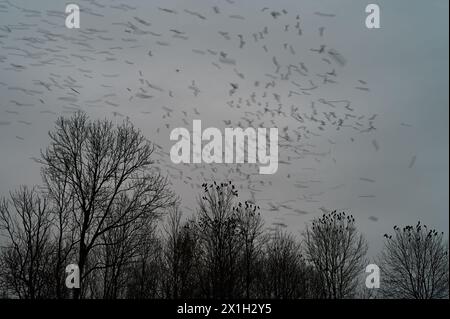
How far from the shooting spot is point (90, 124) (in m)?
29.0

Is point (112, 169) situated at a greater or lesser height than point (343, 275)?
greater

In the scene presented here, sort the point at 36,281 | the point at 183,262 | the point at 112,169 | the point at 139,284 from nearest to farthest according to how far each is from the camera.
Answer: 1. the point at 112,169
2. the point at 36,281
3. the point at 183,262
4. the point at 139,284

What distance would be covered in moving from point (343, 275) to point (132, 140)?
19276 mm

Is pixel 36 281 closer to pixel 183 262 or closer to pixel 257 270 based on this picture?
pixel 183 262

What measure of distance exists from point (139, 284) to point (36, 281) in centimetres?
785

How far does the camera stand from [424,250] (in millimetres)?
39281
